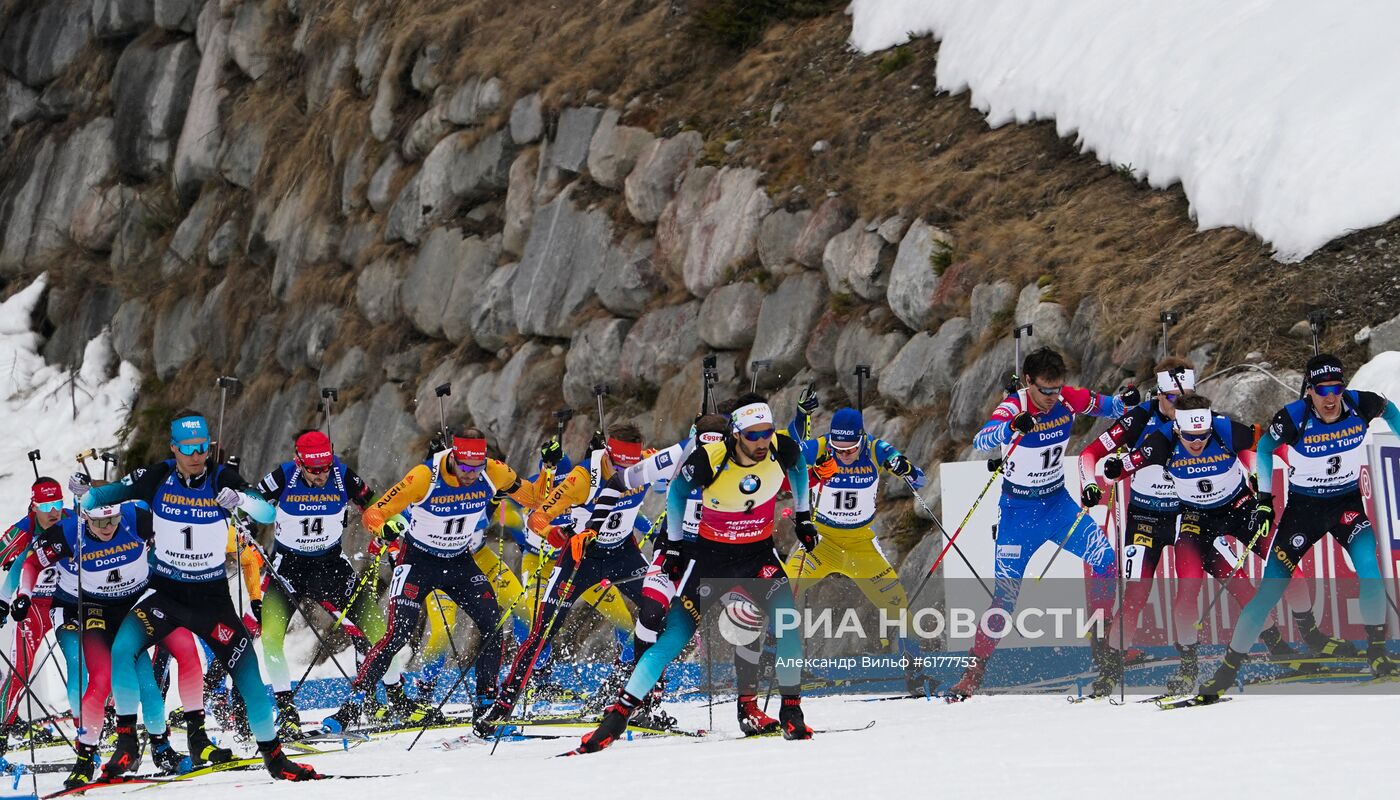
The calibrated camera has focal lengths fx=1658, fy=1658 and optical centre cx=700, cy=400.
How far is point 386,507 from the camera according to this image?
11.0 m

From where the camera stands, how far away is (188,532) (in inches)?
378

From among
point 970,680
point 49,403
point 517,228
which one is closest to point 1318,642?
point 970,680

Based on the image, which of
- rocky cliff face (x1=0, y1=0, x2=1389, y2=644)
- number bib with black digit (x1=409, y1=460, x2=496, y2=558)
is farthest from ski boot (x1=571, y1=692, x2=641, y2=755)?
rocky cliff face (x1=0, y1=0, x2=1389, y2=644)

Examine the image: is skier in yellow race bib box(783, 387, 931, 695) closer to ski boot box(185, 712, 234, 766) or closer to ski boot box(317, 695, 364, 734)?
ski boot box(317, 695, 364, 734)

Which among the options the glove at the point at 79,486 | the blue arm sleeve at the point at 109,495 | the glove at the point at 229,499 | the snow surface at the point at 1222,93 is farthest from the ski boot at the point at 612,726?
the snow surface at the point at 1222,93

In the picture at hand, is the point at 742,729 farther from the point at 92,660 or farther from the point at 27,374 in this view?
the point at 27,374

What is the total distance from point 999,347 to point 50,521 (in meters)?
8.01

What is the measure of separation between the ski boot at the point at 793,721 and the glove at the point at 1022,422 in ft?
8.11

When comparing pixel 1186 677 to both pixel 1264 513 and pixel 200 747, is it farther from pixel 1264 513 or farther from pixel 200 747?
pixel 200 747

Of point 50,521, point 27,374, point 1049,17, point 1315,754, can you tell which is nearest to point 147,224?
point 27,374

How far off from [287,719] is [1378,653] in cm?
699

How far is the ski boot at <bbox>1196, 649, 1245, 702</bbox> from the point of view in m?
8.97

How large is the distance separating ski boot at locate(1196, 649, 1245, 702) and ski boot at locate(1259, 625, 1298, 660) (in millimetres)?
1148

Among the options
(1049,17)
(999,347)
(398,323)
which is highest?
(1049,17)
